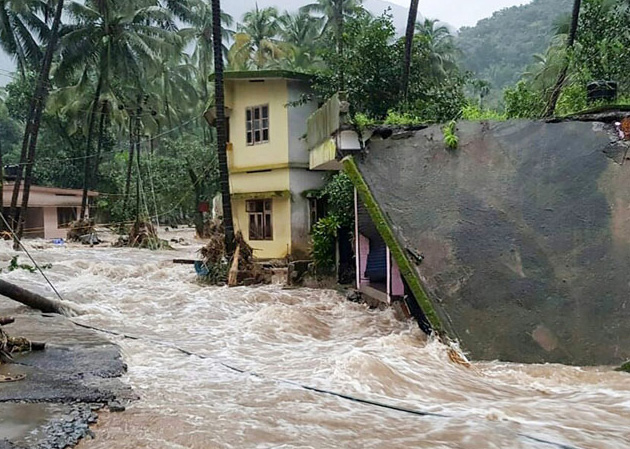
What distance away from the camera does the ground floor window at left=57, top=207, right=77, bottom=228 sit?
36.6 metres

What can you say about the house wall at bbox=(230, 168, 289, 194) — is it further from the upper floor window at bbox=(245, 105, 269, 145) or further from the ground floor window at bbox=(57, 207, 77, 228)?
the ground floor window at bbox=(57, 207, 77, 228)

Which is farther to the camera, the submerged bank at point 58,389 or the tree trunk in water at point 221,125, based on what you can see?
the tree trunk in water at point 221,125

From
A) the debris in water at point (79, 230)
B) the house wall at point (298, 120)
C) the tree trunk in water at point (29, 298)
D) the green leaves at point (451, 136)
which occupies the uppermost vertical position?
the house wall at point (298, 120)

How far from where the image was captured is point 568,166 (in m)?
8.27

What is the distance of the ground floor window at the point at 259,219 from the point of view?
18.5 meters

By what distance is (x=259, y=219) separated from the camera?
741 inches

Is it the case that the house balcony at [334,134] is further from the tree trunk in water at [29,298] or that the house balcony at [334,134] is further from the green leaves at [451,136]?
the tree trunk in water at [29,298]

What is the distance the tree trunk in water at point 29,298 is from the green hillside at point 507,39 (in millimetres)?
63548

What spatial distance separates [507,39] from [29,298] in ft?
266

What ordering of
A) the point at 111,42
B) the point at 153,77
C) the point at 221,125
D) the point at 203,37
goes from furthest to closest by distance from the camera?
1. the point at 203,37
2. the point at 153,77
3. the point at 111,42
4. the point at 221,125

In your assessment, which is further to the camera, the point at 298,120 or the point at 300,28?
the point at 300,28

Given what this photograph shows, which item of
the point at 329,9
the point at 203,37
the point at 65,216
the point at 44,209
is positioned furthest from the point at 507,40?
the point at 44,209

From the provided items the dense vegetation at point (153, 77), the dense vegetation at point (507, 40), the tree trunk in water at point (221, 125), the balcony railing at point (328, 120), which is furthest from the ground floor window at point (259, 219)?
the dense vegetation at point (507, 40)

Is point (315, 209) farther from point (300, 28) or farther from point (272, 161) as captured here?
point (300, 28)
